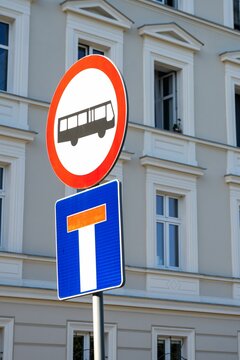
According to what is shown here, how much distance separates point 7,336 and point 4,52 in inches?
186

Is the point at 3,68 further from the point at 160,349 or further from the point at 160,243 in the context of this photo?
the point at 160,349

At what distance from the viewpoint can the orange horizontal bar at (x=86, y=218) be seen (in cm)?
311

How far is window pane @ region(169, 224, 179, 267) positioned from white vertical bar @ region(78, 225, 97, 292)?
39.5ft

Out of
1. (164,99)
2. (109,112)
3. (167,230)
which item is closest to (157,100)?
(164,99)

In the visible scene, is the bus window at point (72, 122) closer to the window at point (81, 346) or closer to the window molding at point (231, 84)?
the window at point (81, 346)

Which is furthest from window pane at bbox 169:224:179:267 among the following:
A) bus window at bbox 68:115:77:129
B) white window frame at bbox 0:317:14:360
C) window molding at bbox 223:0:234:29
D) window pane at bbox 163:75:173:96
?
bus window at bbox 68:115:77:129

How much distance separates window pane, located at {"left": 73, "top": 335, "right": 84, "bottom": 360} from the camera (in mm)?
13461

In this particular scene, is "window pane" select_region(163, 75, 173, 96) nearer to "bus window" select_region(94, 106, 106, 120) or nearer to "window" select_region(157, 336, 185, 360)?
"window" select_region(157, 336, 185, 360)

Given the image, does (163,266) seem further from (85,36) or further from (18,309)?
(85,36)

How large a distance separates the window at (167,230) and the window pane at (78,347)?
7.27 feet

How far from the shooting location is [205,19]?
670 inches

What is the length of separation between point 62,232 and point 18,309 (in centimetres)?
968

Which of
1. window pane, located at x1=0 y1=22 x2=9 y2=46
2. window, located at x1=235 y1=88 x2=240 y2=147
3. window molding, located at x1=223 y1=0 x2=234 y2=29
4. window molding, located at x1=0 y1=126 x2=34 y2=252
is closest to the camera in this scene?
window molding, located at x1=0 y1=126 x2=34 y2=252

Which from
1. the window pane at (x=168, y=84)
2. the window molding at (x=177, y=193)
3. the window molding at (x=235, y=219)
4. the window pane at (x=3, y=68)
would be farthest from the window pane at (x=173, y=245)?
the window pane at (x=3, y=68)
